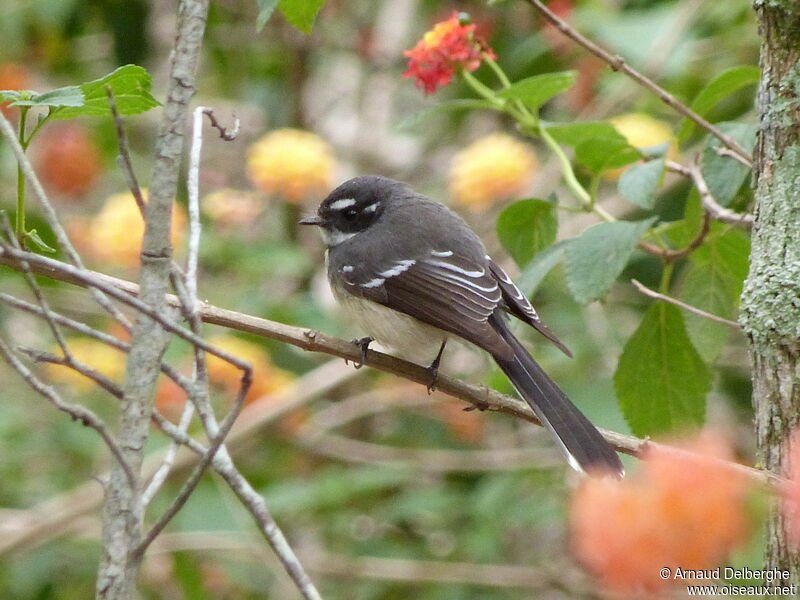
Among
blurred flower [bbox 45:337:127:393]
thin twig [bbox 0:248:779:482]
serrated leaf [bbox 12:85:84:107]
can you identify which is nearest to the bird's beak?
blurred flower [bbox 45:337:127:393]

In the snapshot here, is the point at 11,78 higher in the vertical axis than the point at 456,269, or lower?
higher

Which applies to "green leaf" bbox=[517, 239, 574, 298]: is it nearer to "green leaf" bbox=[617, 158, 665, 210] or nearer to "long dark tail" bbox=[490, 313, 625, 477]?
"green leaf" bbox=[617, 158, 665, 210]

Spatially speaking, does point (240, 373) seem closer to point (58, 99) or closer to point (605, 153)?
point (605, 153)

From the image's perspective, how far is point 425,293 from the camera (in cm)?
324

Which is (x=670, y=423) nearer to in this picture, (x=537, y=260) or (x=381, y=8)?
(x=537, y=260)

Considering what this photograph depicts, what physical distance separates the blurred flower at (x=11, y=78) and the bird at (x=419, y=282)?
6.29 ft

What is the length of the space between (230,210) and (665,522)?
382 centimetres

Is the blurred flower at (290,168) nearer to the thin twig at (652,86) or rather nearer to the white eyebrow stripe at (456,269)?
the white eyebrow stripe at (456,269)

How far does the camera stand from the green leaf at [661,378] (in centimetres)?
241

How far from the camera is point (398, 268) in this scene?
3.37m

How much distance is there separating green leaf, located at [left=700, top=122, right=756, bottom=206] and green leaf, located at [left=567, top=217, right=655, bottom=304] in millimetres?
211

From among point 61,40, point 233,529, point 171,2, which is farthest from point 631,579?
point 171,2

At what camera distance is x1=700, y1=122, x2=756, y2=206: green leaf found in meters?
2.39

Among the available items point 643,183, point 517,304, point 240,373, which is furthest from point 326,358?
point 643,183
